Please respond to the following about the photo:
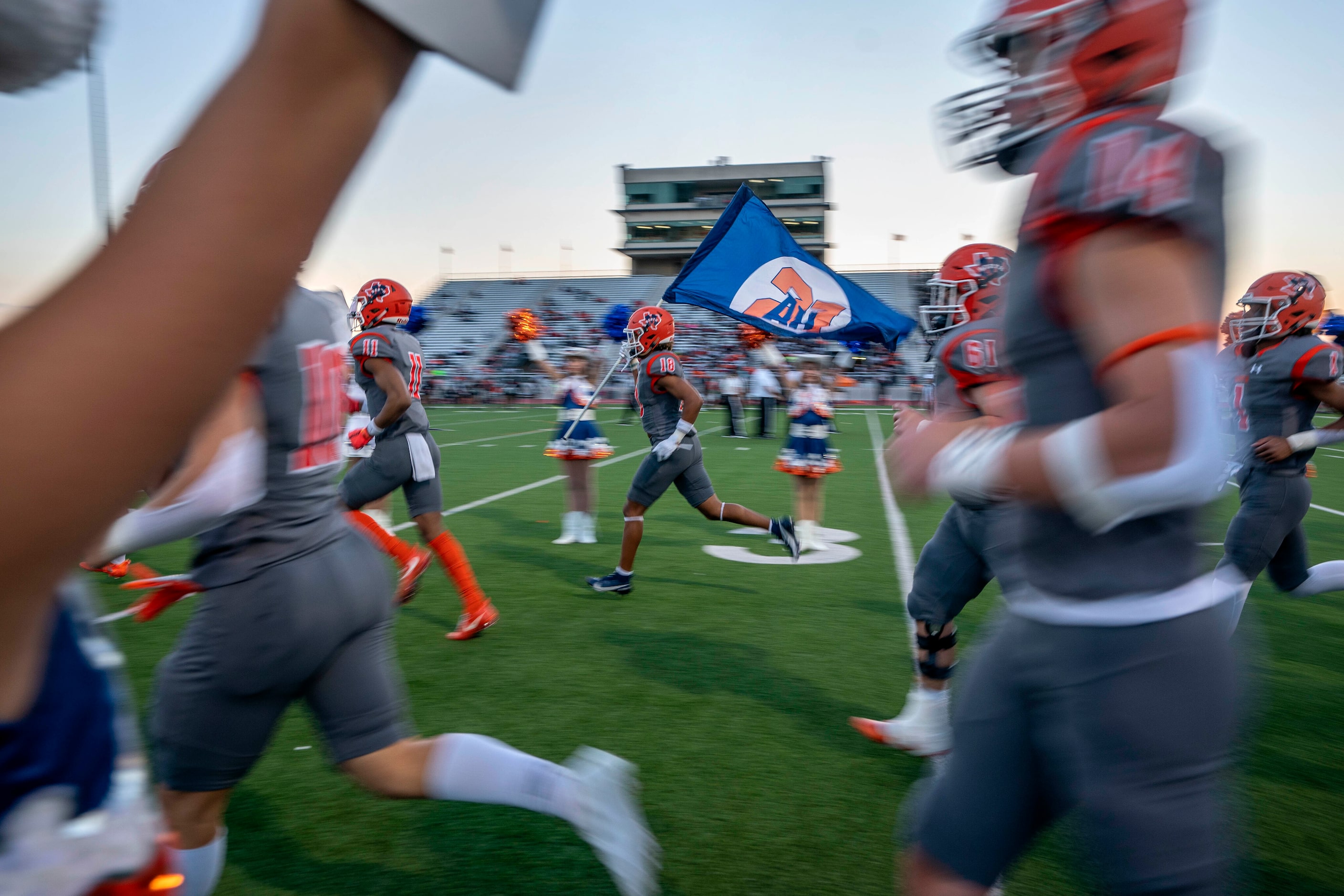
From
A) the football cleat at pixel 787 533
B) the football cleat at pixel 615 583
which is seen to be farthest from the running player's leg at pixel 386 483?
the football cleat at pixel 787 533

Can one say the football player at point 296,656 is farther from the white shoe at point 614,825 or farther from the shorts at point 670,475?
the shorts at point 670,475

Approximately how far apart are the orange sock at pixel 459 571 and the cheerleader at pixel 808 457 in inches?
144

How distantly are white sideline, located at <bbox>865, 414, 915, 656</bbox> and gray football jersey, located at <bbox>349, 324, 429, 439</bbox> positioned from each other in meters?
3.30

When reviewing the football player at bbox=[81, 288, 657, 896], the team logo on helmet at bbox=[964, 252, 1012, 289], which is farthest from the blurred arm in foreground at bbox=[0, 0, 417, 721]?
the team logo on helmet at bbox=[964, 252, 1012, 289]

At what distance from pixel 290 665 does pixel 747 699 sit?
2863 mm

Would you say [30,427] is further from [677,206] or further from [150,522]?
[677,206]

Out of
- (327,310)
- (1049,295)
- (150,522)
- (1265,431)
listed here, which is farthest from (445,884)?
(1265,431)

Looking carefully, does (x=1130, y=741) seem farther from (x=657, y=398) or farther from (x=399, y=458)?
(x=657, y=398)

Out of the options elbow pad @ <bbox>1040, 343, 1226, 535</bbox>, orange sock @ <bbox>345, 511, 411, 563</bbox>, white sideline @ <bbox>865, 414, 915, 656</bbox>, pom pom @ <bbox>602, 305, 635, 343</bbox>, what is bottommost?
white sideline @ <bbox>865, 414, 915, 656</bbox>

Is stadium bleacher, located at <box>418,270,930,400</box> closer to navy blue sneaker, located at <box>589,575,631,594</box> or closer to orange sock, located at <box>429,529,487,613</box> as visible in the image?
navy blue sneaker, located at <box>589,575,631,594</box>

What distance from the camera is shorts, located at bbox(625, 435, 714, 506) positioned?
22.7 feet

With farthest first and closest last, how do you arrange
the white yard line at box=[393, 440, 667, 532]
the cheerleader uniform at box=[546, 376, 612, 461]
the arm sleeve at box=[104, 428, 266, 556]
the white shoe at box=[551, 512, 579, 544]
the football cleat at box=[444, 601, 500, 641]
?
the white yard line at box=[393, 440, 667, 532], the cheerleader uniform at box=[546, 376, 612, 461], the white shoe at box=[551, 512, 579, 544], the football cleat at box=[444, 601, 500, 641], the arm sleeve at box=[104, 428, 266, 556]

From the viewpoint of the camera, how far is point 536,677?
16.0 ft

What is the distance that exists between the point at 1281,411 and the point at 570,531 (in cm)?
612
